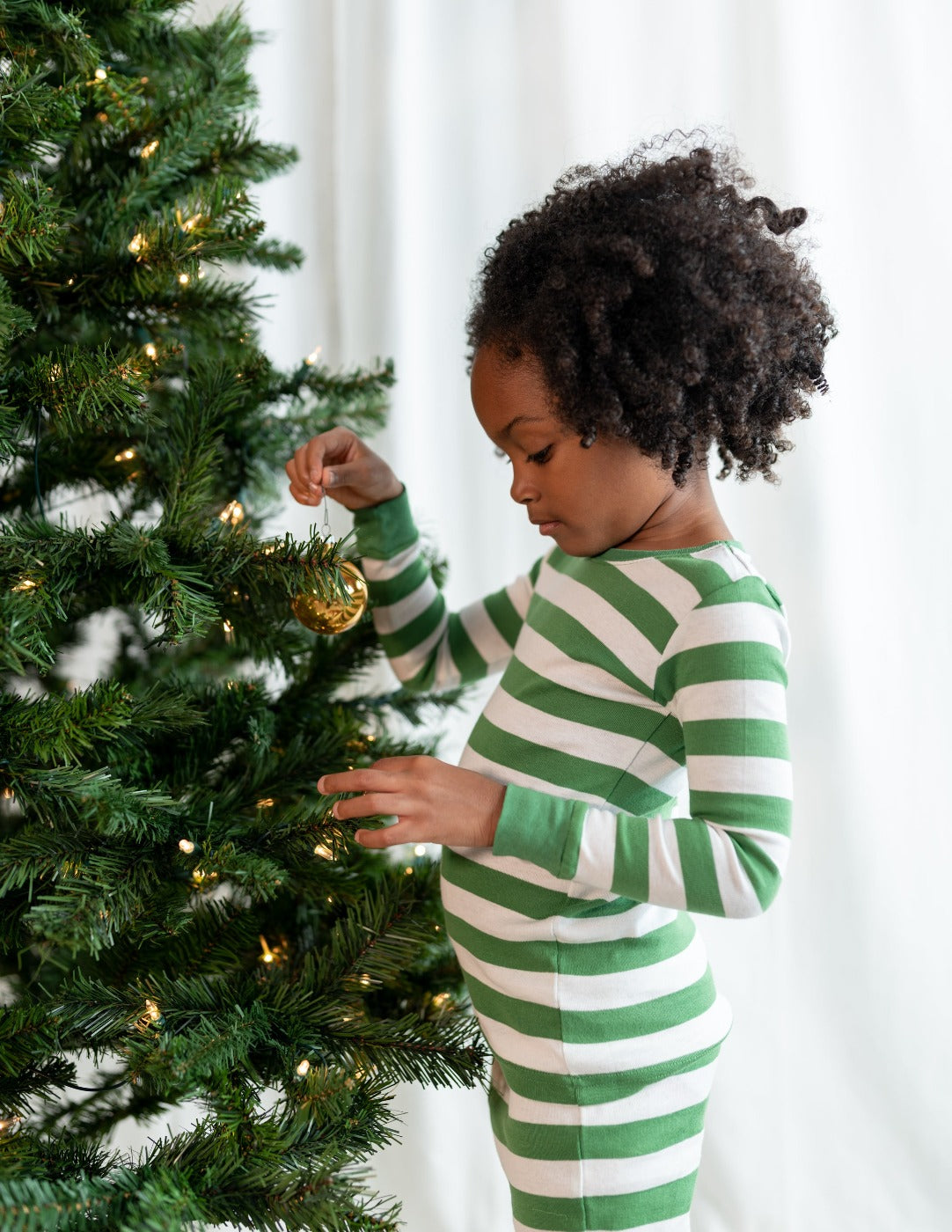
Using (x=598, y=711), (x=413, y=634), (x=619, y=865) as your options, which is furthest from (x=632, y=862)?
(x=413, y=634)

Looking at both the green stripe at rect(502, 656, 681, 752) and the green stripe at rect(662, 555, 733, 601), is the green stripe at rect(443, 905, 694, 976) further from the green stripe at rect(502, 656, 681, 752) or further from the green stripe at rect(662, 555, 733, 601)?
the green stripe at rect(662, 555, 733, 601)

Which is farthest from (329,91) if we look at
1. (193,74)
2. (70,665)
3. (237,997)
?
(237,997)

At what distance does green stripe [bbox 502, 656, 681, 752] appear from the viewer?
2.34 feet

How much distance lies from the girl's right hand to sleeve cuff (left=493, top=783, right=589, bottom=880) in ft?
0.94

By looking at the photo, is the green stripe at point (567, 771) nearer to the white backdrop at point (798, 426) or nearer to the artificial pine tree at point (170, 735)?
the artificial pine tree at point (170, 735)

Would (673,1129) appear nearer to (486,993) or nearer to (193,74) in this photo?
(486,993)

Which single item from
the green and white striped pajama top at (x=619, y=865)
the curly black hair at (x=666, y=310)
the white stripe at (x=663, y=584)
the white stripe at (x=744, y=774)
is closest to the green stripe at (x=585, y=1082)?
the green and white striped pajama top at (x=619, y=865)

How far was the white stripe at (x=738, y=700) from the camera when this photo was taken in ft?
2.09

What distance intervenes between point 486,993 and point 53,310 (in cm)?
58

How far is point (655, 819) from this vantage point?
653 millimetres

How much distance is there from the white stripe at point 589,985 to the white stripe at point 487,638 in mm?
292

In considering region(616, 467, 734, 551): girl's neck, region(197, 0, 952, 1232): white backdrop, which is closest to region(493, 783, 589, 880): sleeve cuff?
region(616, 467, 734, 551): girl's neck

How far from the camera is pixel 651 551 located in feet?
2.36

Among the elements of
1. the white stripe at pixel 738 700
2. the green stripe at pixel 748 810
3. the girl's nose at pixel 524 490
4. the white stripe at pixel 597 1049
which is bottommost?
the white stripe at pixel 597 1049
